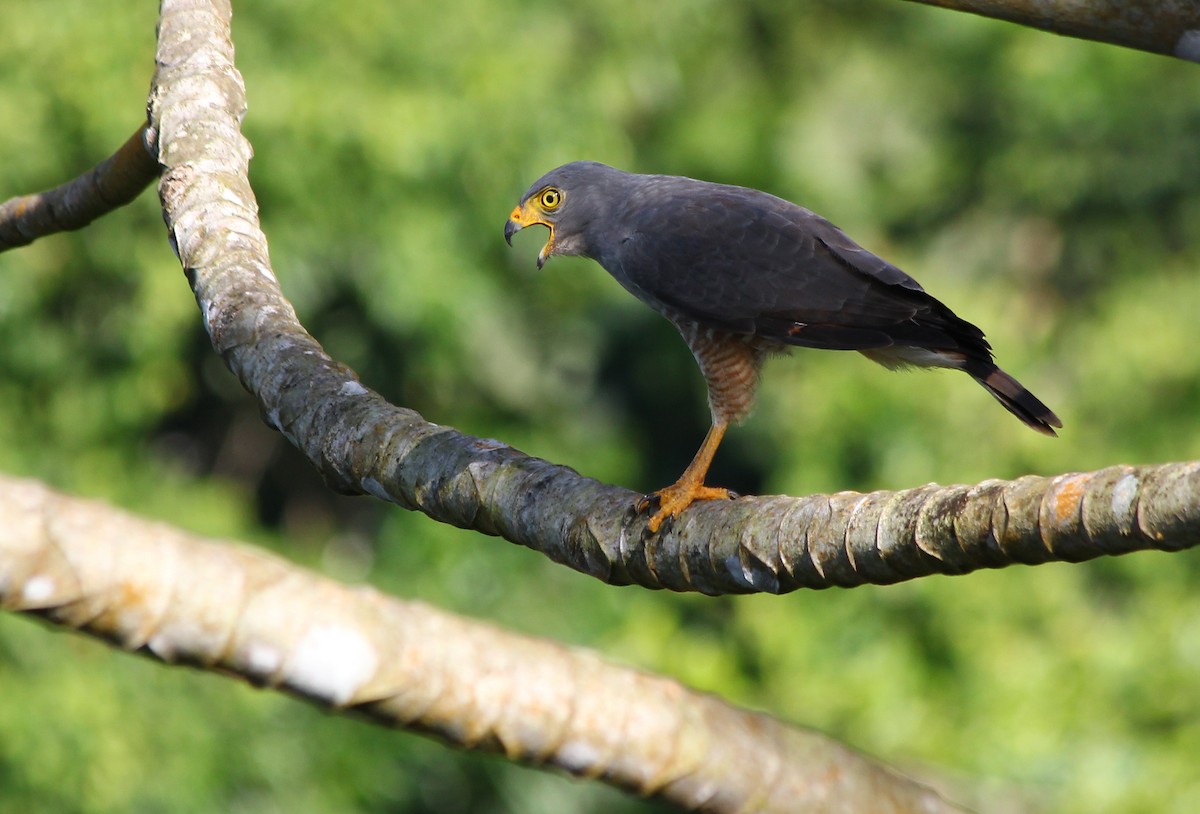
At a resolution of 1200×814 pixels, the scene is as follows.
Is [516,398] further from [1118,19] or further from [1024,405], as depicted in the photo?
[1118,19]

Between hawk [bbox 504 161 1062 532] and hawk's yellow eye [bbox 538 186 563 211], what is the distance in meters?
0.19

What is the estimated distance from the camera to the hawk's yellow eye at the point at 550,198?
4.88 metres

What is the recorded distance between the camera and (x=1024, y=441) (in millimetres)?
10000

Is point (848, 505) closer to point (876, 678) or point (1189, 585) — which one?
point (876, 678)

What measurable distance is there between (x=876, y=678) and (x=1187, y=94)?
822cm

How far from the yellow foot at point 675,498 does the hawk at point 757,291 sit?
17 cm

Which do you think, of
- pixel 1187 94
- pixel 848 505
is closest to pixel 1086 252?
pixel 1187 94

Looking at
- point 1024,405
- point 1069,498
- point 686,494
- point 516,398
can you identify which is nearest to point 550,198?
point 686,494

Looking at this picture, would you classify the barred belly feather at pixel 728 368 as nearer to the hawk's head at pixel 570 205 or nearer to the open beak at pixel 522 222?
the hawk's head at pixel 570 205

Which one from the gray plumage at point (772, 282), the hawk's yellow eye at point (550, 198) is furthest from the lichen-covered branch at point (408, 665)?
the hawk's yellow eye at point (550, 198)

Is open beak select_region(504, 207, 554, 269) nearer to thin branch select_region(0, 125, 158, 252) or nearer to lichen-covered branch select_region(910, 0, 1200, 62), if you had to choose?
thin branch select_region(0, 125, 158, 252)

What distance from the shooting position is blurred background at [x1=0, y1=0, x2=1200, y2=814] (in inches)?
331

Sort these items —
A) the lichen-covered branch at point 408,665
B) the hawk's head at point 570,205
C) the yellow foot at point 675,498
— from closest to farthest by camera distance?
→ the lichen-covered branch at point 408,665 → the yellow foot at point 675,498 → the hawk's head at point 570,205

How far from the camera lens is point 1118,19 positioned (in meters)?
3.86
